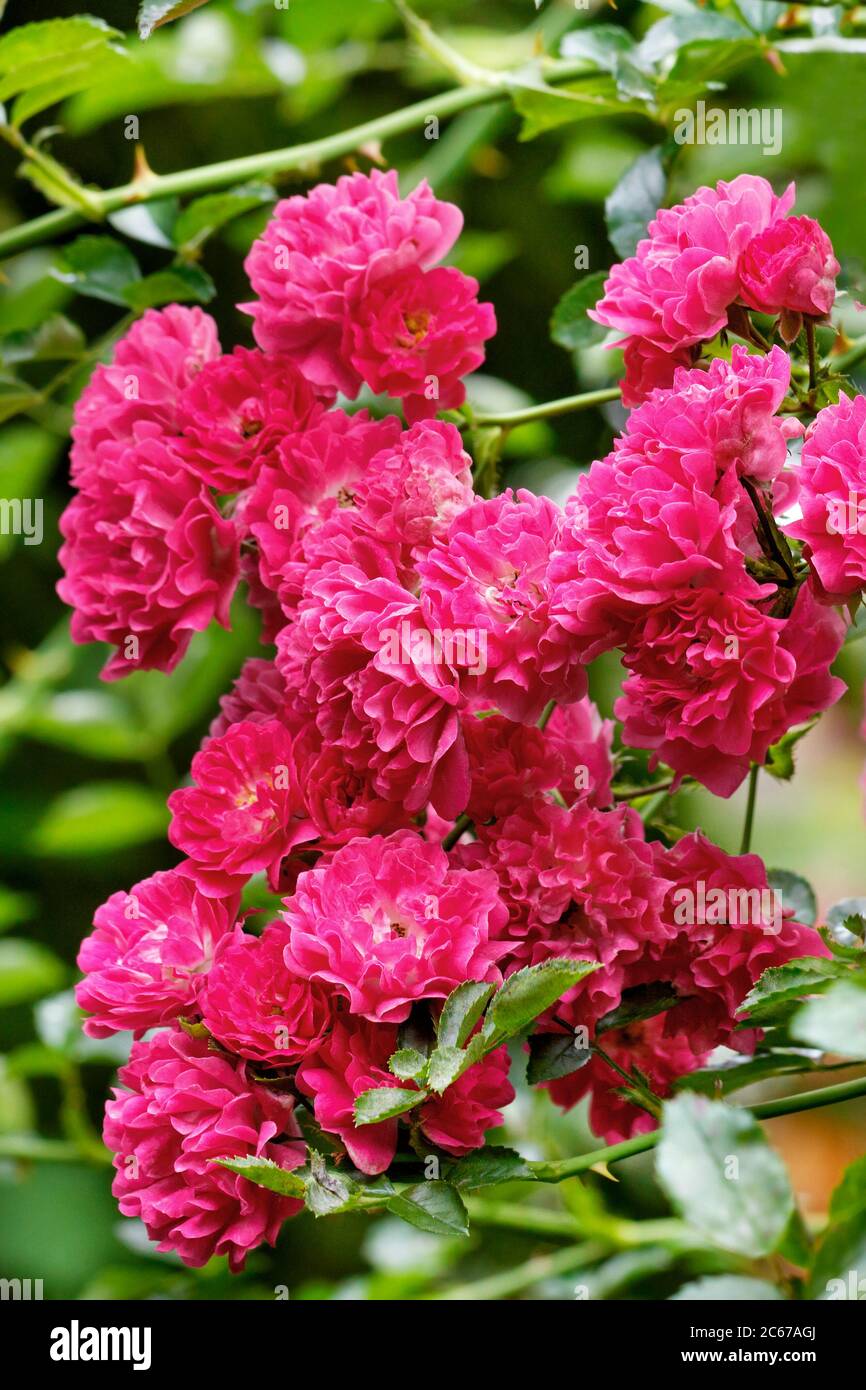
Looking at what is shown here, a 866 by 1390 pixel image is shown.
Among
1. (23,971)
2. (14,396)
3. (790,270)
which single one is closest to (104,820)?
(23,971)

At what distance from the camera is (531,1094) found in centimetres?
86

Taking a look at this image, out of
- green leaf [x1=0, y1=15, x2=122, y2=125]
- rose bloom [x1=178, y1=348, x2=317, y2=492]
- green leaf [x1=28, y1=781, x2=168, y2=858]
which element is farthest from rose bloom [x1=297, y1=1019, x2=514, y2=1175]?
green leaf [x1=28, y1=781, x2=168, y2=858]

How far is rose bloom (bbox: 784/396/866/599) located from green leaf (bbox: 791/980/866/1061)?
0.46 feet

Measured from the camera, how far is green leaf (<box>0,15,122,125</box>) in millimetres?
659

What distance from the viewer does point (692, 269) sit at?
505mm

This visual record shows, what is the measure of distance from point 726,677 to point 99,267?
0.43m

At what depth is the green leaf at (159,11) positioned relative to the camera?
1.73 feet

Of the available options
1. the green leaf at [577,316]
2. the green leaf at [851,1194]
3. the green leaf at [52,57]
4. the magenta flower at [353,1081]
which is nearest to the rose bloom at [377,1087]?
the magenta flower at [353,1081]

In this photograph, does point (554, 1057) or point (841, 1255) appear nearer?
point (841, 1255)

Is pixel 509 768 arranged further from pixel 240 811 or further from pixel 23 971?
pixel 23 971

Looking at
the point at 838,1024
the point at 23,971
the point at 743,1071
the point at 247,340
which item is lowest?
the point at 23,971

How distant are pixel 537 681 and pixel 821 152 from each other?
445 millimetres

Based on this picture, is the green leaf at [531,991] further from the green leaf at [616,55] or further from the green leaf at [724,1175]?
the green leaf at [616,55]
